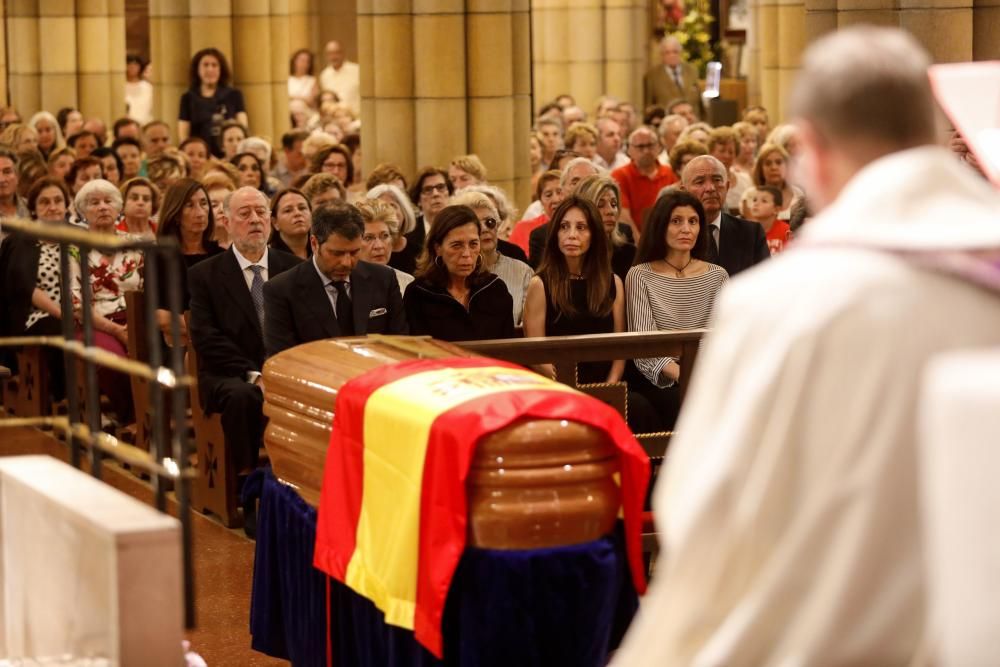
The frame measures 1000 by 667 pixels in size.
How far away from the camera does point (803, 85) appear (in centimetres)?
300

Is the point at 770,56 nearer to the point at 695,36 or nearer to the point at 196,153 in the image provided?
the point at 695,36

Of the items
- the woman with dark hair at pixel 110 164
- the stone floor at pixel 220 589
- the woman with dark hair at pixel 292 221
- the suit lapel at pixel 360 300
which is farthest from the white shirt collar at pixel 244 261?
the woman with dark hair at pixel 110 164

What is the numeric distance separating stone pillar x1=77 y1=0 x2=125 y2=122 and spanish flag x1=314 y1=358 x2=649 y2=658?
70.8 ft

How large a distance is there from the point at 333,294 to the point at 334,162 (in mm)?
5402

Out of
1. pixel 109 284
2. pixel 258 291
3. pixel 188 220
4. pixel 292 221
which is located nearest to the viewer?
pixel 258 291

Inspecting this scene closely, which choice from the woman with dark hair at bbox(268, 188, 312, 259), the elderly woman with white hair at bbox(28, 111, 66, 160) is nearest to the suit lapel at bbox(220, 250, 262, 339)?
the woman with dark hair at bbox(268, 188, 312, 259)

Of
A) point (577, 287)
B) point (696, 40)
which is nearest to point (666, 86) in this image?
→ point (696, 40)

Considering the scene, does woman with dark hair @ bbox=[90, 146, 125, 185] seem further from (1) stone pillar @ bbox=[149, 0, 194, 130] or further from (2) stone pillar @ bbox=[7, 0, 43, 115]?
(2) stone pillar @ bbox=[7, 0, 43, 115]

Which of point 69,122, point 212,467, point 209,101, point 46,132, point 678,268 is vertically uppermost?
point 209,101

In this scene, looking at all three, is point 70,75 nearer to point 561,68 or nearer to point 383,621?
point 561,68

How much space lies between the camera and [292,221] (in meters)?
9.76

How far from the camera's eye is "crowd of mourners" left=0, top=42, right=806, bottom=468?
26.1 feet

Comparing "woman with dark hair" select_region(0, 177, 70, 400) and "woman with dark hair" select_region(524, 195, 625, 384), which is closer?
"woman with dark hair" select_region(524, 195, 625, 384)

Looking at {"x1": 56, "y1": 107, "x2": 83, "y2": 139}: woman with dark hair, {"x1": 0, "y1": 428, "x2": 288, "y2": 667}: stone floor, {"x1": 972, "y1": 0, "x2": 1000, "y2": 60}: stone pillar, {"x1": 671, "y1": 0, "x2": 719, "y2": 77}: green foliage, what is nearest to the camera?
{"x1": 0, "y1": 428, "x2": 288, "y2": 667}: stone floor
